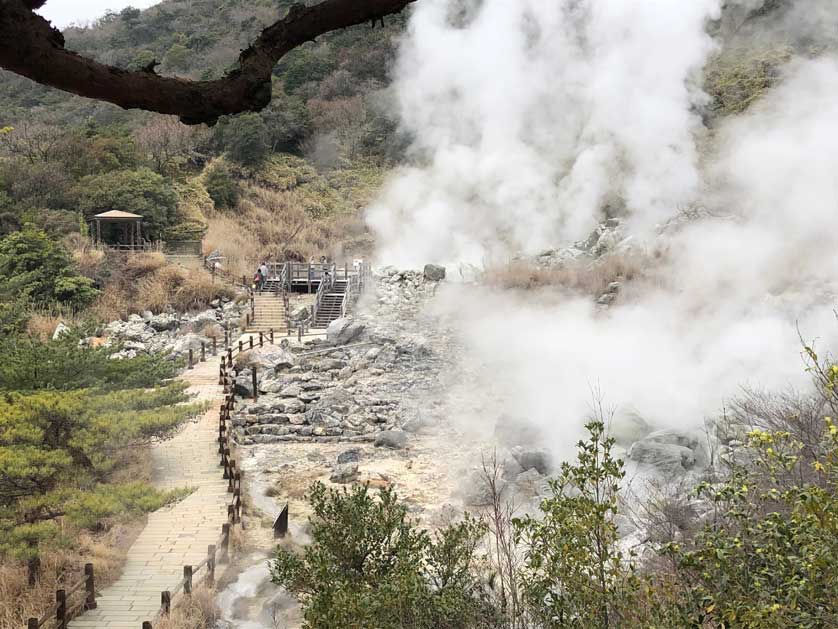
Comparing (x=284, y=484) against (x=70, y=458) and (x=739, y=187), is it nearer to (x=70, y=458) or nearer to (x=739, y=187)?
(x=70, y=458)

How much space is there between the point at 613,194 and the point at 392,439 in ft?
47.0

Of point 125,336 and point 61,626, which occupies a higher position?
point 125,336

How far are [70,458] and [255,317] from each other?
532 inches

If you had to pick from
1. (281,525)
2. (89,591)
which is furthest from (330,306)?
(89,591)

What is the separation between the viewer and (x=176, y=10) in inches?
2215

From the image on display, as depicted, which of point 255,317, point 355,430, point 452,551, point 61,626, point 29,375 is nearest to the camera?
point 452,551

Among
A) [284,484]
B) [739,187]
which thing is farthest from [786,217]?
[284,484]

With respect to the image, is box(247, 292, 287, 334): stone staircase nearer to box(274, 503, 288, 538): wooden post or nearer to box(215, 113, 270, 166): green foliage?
box(274, 503, 288, 538): wooden post

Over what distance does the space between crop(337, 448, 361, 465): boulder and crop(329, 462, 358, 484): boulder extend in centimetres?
47

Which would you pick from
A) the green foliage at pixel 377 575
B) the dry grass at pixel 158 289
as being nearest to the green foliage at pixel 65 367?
the green foliage at pixel 377 575

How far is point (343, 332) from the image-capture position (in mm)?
16844

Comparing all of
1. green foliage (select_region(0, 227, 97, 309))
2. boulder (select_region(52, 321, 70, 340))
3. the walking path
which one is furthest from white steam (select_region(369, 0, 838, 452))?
green foliage (select_region(0, 227, 97, 309))

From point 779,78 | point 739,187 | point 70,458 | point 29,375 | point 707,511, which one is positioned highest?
point 779,78

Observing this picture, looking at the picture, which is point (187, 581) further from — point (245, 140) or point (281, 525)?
point (245, 140)
